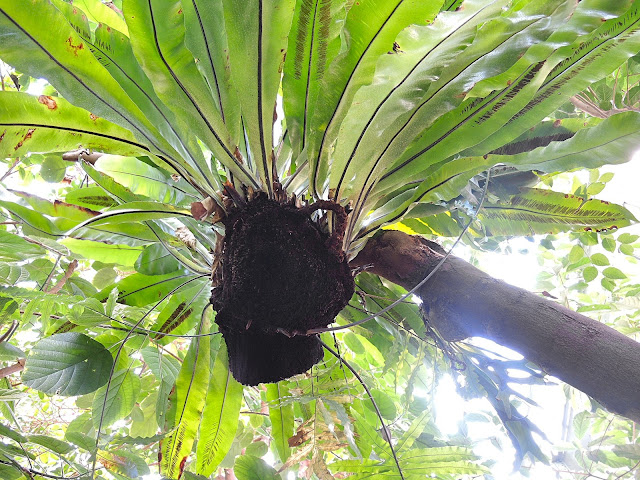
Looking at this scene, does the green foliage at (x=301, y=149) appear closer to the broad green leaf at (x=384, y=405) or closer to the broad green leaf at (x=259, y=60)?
the broad green leaf at (x=259, y=60)

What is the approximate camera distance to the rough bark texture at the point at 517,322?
2.11 feet

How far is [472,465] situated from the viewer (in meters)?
1.05

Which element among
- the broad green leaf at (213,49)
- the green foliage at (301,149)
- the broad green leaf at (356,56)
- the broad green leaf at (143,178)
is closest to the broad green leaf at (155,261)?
the green foliage at (301,149)

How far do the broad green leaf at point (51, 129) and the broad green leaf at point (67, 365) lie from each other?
0.50m

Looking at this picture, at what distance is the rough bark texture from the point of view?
644 millimetres

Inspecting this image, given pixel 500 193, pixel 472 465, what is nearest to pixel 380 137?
pixel 500 193

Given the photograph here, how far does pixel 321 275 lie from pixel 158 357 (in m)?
0.85

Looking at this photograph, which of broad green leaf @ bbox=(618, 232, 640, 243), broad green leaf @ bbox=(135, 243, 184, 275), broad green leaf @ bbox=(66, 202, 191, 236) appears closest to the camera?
broad green leaf @ bbox=(66, 202, 191, 236)

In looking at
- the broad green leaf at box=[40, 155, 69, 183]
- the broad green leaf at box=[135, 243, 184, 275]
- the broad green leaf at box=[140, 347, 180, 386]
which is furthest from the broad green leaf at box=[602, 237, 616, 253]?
the broad green leaf at box=[40, 155, 69, 183]

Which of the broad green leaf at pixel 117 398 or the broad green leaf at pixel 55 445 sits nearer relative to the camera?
the broad green leaf at pixel 55 445

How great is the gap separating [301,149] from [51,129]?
0.50 m

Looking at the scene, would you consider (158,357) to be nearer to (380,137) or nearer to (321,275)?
(321,275)

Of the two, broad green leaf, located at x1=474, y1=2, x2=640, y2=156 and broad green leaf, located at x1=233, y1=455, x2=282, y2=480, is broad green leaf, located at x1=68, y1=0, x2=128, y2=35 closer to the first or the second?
broad green leaf, located at x1=474, y1=2, x2=640, y2=156

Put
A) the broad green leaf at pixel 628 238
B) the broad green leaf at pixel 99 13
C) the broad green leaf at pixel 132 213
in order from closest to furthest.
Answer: the broad green leaf at pixel 132 213 → the broad green leaf at pixel 99 13 → the broad green leaf at pixel 628 238
